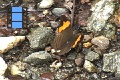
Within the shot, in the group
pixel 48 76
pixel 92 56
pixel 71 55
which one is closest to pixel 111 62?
pixel 92 56

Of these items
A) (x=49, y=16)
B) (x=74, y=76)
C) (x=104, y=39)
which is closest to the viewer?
(x=74, y=76)

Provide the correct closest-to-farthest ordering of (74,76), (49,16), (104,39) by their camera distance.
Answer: (74,76), (104,39), (49,16)

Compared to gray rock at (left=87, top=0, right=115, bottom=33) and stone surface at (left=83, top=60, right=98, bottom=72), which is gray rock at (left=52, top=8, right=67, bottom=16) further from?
stone surface at (left=83, top=60, right=98, bottom=72)

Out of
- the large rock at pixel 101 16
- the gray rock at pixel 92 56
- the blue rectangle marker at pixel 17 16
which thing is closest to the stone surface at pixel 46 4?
the blue rectangle marker at pixel 17 16

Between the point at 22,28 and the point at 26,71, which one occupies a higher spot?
the point at 22,28

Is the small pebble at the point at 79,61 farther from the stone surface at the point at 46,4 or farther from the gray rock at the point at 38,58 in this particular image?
the stone surface at the point at 46,4

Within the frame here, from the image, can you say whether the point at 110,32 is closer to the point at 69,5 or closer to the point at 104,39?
the point at 104,39

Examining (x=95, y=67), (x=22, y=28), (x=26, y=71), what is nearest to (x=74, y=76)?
(x=95, y=67)
